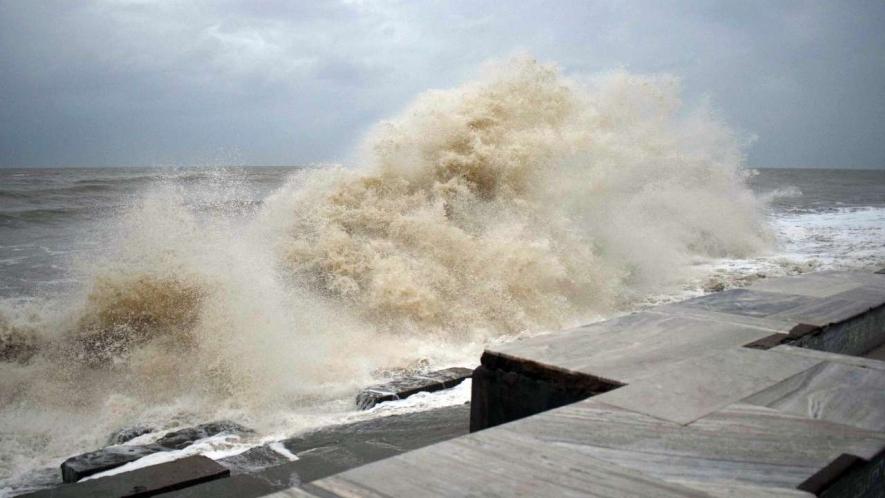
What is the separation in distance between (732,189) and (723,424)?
14.3 metres

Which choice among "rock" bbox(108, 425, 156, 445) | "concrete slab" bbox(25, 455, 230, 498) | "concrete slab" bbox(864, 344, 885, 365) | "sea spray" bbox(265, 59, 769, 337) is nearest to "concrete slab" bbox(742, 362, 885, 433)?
"concrete slab" bbox(864, 344, 885, 365)

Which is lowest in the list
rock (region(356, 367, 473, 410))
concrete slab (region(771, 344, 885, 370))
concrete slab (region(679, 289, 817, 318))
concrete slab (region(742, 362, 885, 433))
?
rock (region(356, 367, 473, 410))

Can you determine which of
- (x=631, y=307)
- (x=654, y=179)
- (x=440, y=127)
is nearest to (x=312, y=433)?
(x=631, y=307)

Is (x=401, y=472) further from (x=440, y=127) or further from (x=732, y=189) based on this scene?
(x=732, y=189)

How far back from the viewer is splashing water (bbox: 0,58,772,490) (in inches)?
200

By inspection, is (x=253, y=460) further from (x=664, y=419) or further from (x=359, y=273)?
(x=359, y=273)

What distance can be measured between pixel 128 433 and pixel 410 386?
71.0 inches

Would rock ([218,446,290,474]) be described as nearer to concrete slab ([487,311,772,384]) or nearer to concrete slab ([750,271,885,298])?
concrete slab ([487,311,772,384])

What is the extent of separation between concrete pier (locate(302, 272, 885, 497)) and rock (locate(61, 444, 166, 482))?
1.96m

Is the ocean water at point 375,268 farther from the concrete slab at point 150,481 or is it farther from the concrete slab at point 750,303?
the concrete slab at point 750,303

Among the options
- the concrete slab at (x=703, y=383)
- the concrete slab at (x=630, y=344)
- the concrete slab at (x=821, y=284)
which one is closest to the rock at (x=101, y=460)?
the concrete slab at (x=630, y=344)

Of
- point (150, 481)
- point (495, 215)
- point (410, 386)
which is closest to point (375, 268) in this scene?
point (495, 215)

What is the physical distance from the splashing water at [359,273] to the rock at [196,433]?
0.14 m

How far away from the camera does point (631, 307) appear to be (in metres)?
8.68
